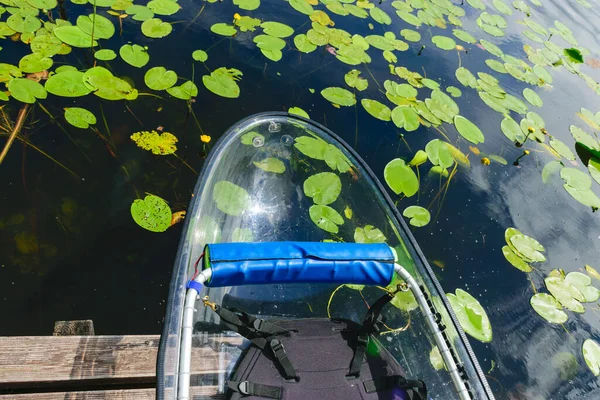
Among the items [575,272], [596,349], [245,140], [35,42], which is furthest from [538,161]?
[35,42]

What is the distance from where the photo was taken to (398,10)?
11.1ft

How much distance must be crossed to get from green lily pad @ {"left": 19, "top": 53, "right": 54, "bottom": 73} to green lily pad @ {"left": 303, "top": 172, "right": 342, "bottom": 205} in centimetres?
148

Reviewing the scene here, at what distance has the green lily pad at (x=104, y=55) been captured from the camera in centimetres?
221

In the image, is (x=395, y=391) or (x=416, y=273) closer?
(x=395, y=391)

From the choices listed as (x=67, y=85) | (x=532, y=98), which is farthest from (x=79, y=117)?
(x=532, y=98)

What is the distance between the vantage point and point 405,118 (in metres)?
2.48

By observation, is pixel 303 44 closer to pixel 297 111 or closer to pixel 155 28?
pixel 297 111

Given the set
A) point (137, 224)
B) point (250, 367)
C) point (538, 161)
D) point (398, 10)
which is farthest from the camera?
point (398, 10)

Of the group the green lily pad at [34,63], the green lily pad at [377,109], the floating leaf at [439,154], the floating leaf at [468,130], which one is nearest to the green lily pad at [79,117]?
the green lily pad at [34,63]

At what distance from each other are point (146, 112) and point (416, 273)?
5.13ft

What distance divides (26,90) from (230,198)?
3.85 ft

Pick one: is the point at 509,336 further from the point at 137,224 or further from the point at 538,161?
the point at 137,224

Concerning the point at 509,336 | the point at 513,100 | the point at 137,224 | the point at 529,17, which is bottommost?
the point at 137,224

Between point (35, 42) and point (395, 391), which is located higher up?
point (395, 391)
